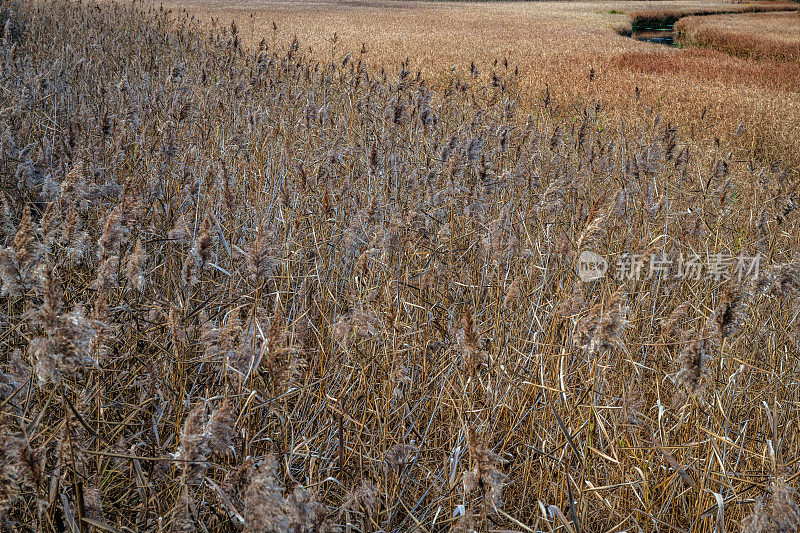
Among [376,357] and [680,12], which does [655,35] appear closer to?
[680,12]

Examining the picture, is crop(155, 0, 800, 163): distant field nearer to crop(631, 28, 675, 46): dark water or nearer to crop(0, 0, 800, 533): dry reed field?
crop(0, 0, 800, 533): dry reed field

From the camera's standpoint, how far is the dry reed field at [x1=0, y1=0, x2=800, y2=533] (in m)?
1.27

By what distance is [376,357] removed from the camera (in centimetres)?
211

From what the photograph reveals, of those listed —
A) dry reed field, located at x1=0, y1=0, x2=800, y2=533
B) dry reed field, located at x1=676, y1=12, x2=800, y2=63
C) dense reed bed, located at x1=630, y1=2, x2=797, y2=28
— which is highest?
dense reed bed, located at x1=630, y1=2, x2=797, y2=28

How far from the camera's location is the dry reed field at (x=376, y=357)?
1274mm

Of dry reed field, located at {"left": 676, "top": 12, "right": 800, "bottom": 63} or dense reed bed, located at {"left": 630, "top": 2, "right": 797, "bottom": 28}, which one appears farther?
dense reed bed, located at {"left": 630, "top": 2, "right": 797, "bottom": 28}

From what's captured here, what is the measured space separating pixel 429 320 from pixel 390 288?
247 mm

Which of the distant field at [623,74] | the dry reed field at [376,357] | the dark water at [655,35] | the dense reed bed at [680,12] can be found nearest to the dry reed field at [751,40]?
the dark water at [655,35]

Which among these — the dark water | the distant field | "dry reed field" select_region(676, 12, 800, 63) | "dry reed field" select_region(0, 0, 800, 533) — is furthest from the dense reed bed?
"dry reed field" select_region(0, 0, 800, 533)

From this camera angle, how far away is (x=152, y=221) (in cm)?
288

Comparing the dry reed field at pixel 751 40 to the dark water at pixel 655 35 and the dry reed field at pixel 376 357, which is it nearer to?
the dark water at pixel 655 35

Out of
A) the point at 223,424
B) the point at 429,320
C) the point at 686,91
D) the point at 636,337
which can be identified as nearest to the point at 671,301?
the point at 636,337

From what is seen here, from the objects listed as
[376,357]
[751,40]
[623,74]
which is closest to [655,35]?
[751,40]

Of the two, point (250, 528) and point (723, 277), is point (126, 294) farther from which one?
point (723, 277)
